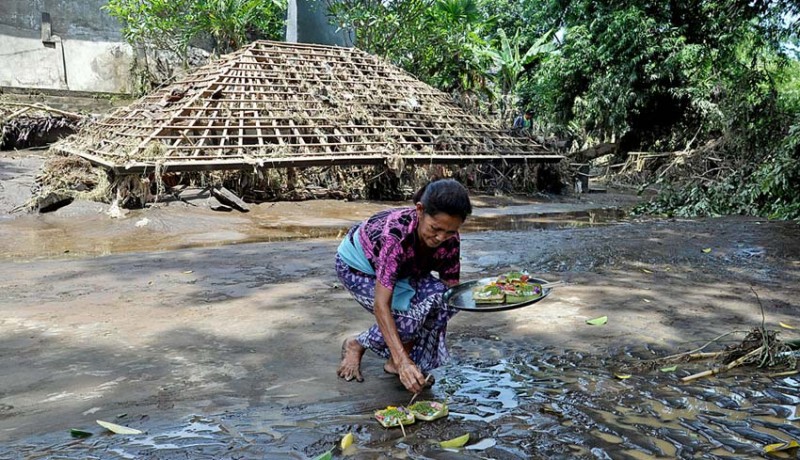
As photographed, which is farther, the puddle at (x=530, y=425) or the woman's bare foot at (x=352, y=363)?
the woman's bare foot at (x=352, y=363)

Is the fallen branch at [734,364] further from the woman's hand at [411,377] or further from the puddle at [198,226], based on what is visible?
the puddle at [198,226]

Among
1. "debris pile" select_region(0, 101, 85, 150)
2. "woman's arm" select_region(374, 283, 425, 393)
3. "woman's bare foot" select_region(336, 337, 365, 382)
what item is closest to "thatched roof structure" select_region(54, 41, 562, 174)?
"debris pile" select_region(0, 101, 85, 150)

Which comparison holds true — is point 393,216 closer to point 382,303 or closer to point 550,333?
point 382,303

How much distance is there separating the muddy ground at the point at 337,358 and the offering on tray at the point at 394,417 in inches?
1.4

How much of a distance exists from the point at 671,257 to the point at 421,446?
4257 millimetres

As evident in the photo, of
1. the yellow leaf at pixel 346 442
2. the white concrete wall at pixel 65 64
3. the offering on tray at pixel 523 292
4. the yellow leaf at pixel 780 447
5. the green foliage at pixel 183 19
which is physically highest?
the green foliage at pixel 183 19

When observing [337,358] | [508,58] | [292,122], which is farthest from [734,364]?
[508,58]

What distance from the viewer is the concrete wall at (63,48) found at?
16531 mm

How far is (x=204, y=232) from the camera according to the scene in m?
8.59

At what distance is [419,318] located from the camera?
2730 millimetres

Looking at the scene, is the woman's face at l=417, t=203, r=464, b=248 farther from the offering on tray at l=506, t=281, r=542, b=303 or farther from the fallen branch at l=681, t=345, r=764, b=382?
the fallen branch at l=681, t=345, r=764, b=382

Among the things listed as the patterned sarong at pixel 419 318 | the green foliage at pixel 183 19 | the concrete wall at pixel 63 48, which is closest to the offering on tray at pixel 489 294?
the patterned sarong at pixel 419 318

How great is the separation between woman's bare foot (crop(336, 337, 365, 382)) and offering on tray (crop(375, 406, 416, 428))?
485 mm

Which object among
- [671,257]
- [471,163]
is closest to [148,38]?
[471,163]
